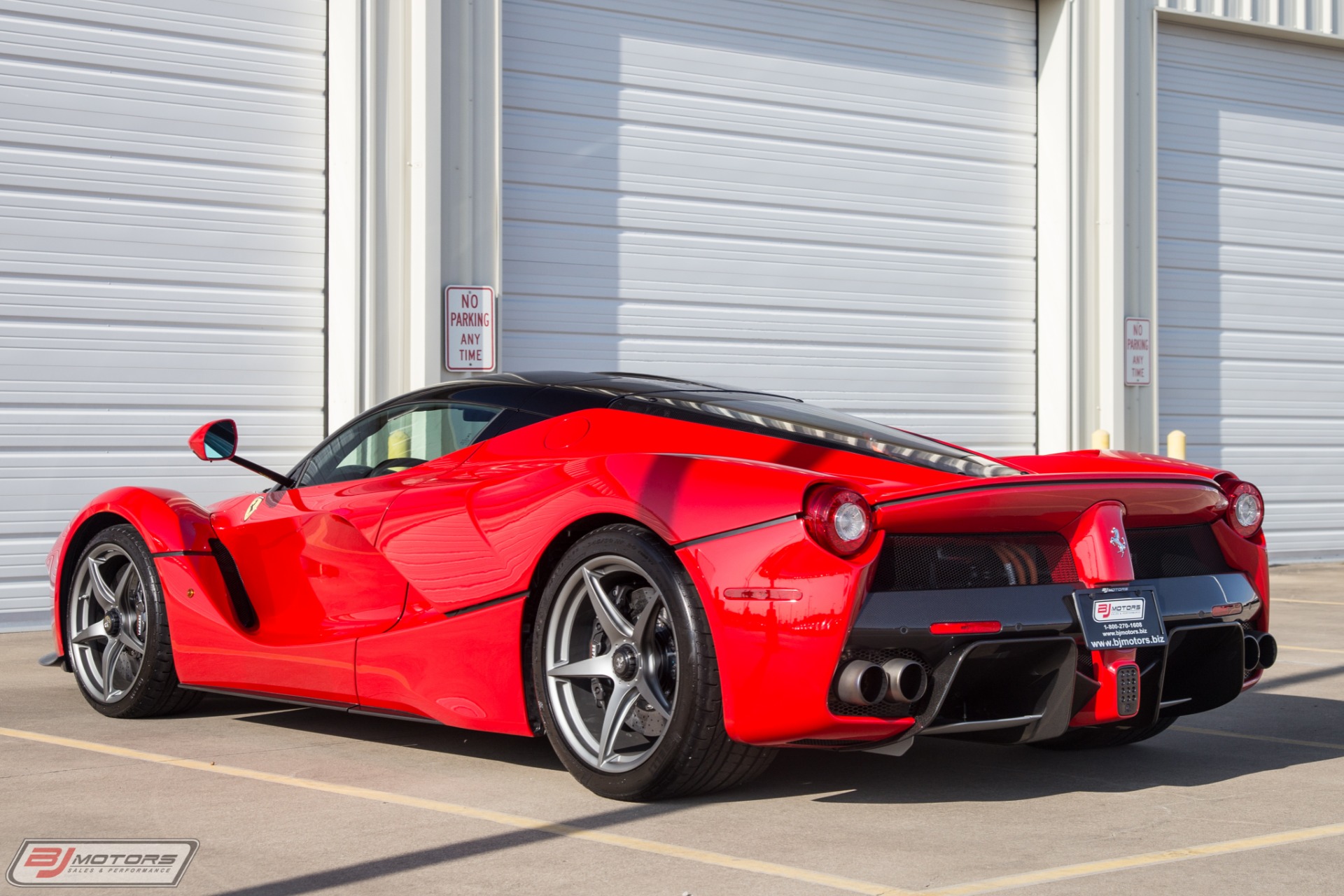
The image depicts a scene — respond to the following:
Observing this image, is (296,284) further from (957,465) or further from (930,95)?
(957,465)

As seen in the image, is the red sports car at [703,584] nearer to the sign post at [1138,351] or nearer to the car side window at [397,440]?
the car side window at [397,440]

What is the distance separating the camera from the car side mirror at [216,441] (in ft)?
17.1

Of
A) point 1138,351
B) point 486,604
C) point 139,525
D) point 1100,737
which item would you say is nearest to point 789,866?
point 486,604

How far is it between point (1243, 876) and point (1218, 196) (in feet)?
38.4

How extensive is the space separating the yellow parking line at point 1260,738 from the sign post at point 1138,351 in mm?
8114

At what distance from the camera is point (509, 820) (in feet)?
12.3

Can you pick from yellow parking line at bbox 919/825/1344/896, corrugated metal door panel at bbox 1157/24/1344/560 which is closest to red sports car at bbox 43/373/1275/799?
yellow parking line at bbox 919/825/1344/896

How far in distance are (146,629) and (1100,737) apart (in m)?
3.29

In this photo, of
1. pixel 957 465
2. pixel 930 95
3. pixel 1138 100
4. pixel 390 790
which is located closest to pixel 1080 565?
pixel 957 465

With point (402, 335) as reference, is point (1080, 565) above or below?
below

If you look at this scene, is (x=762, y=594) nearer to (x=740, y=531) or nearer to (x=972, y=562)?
(x=740, y=531)

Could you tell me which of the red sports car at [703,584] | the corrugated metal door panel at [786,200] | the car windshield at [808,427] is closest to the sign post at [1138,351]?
the corrugated metal door panel at [786,200]

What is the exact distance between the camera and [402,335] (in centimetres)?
986

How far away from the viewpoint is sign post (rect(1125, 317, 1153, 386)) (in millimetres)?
12969
